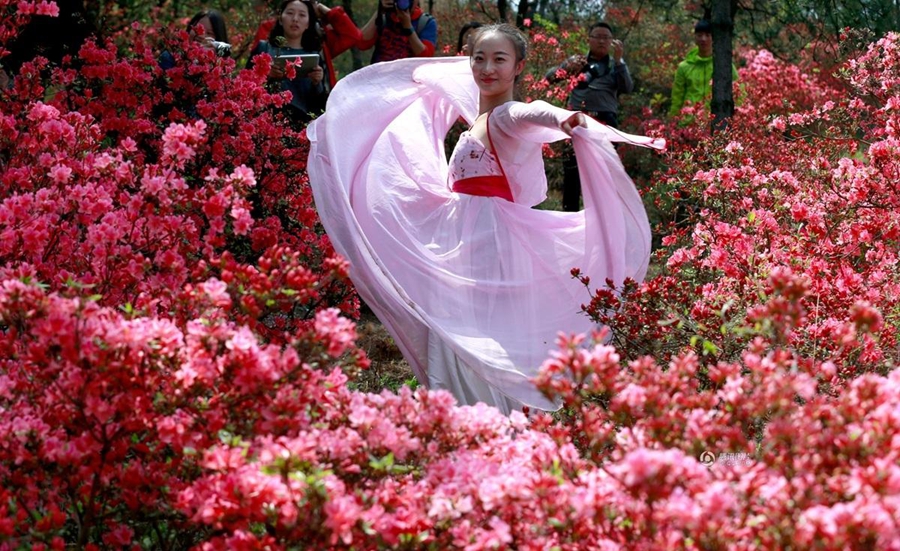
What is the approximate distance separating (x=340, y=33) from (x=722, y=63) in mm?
2949


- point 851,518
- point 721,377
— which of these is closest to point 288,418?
point 721,377

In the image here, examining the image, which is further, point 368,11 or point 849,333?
point 368,11

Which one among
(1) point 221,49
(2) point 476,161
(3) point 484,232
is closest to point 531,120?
(2) point 476,161

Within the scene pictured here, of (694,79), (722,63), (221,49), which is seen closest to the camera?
(221,49)

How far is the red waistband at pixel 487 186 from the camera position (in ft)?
13.1

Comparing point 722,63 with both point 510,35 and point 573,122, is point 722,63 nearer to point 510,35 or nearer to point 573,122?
point 510,35

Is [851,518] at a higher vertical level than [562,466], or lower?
higher

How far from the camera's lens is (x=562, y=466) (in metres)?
2.12

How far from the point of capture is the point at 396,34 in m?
6.66

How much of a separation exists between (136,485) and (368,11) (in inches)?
783

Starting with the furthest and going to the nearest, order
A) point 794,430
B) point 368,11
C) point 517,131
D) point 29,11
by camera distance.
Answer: point 368,11, point 517,131, point 29,11, point 794,430

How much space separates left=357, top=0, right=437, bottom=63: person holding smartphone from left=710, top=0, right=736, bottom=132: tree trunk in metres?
2.26

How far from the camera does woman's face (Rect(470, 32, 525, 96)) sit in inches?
159

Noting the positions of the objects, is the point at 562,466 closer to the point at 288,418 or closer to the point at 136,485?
the point at 288,418
